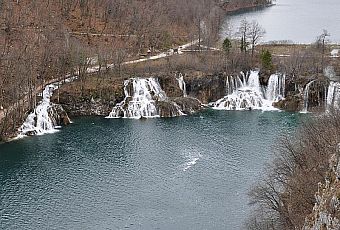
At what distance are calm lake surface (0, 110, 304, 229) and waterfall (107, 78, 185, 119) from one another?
3311 millimetres

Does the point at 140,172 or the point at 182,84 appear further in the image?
the point at 182,84

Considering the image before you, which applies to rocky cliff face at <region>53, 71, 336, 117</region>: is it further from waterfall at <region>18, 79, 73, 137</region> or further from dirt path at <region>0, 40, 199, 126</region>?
dirt path at <region>0, 40, 199, 126</region>

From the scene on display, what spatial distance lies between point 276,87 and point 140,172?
43.9 m

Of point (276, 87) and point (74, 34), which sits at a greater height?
point (74, 34)

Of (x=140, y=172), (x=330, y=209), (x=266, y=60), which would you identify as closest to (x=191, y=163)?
(x=140, y=172)

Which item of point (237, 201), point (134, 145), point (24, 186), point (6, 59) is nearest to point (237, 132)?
Answer: point (134, 145)

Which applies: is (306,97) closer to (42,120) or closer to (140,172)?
(140,172)

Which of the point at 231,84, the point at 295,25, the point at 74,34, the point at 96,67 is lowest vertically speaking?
the point at 231,84

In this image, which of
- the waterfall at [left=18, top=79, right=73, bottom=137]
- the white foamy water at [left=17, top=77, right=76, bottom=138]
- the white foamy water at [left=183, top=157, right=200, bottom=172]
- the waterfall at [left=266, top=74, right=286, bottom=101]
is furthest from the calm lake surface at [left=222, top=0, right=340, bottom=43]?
the white foamy water at [left=183, top=157, right=200, bottom=172]

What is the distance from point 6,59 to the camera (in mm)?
103625

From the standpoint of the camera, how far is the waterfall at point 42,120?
92562 mm

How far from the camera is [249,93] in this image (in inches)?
4222

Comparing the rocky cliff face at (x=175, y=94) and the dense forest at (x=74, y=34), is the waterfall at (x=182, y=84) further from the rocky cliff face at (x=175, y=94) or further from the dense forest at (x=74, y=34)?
the dense forest at (x=74, y=34)

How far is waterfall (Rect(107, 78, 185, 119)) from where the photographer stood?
10144cm
